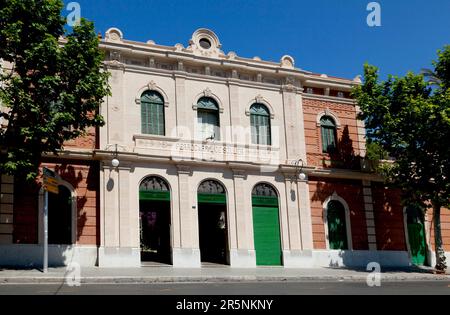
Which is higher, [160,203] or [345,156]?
[345,156]

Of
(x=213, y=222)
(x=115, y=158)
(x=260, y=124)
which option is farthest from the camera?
(x=213, y=222)

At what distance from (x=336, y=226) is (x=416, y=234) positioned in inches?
176

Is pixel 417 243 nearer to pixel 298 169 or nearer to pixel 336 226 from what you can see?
pixel 336 226

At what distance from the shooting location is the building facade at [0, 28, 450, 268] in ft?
63.5

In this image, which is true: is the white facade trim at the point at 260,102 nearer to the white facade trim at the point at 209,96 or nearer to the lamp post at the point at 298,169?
the white facade trim at the point at 209,96

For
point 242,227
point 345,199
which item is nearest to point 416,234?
point 345,199

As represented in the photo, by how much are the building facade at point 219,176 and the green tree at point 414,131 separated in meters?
2.74

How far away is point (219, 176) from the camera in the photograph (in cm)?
2169

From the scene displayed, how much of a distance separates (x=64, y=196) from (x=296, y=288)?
9861mm

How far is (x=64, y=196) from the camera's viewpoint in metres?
19.2

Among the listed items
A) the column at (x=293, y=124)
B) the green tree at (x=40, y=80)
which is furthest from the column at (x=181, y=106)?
the green tree at (x=40, y=80)

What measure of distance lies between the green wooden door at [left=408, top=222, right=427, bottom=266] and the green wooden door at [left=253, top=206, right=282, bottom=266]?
7.12 meters

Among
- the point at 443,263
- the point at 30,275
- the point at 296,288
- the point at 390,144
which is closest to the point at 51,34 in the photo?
the point at 30,275

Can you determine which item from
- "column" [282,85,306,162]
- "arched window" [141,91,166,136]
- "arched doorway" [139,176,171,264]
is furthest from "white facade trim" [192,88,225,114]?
"arched doorway" [139,176,171,264]
